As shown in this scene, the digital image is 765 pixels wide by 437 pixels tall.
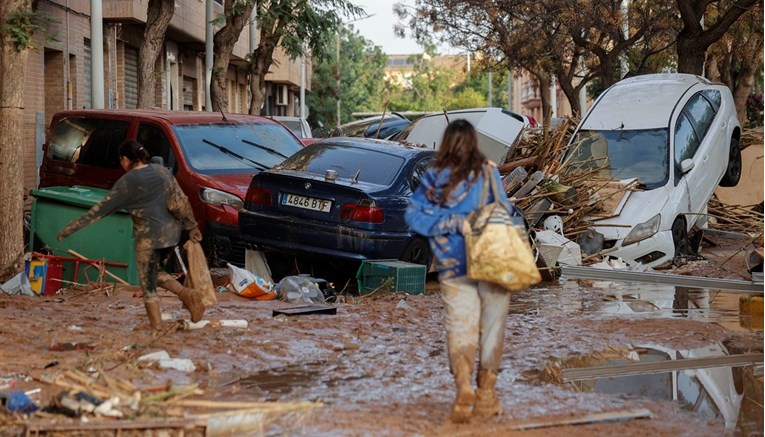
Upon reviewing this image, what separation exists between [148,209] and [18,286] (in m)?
3.39

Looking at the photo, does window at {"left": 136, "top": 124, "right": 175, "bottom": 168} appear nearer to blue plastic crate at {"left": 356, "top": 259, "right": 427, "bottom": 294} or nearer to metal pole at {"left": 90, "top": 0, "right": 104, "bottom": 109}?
blue plastic crate at {"left": 356, "top": 259, "right": 427, "bottom": 294}

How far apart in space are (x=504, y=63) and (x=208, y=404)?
113ft

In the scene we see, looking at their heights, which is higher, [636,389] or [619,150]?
[619,150]

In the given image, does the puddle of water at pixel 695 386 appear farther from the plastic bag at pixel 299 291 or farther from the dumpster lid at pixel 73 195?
the dumpster lid at pixel 73 195

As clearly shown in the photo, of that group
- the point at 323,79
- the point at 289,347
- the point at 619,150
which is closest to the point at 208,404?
the point at 289,347

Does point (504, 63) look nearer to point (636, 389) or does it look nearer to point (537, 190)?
point (537, 190)

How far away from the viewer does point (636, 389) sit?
24.4 ft

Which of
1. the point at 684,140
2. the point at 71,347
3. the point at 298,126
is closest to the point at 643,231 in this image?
the point at 684,140

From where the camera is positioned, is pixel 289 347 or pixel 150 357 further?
pixel 289 347

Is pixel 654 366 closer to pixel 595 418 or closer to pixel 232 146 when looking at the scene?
pixel 595 418

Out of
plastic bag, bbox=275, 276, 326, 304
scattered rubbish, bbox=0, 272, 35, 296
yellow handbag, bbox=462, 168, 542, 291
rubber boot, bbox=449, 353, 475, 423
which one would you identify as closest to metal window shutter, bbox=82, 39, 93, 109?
scattered rubbish, bbox=0, 272, 35, 296

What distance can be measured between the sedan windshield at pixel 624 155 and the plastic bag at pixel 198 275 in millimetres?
7754

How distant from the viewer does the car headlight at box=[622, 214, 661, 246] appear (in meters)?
14.7

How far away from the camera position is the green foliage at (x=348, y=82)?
6844 cm
